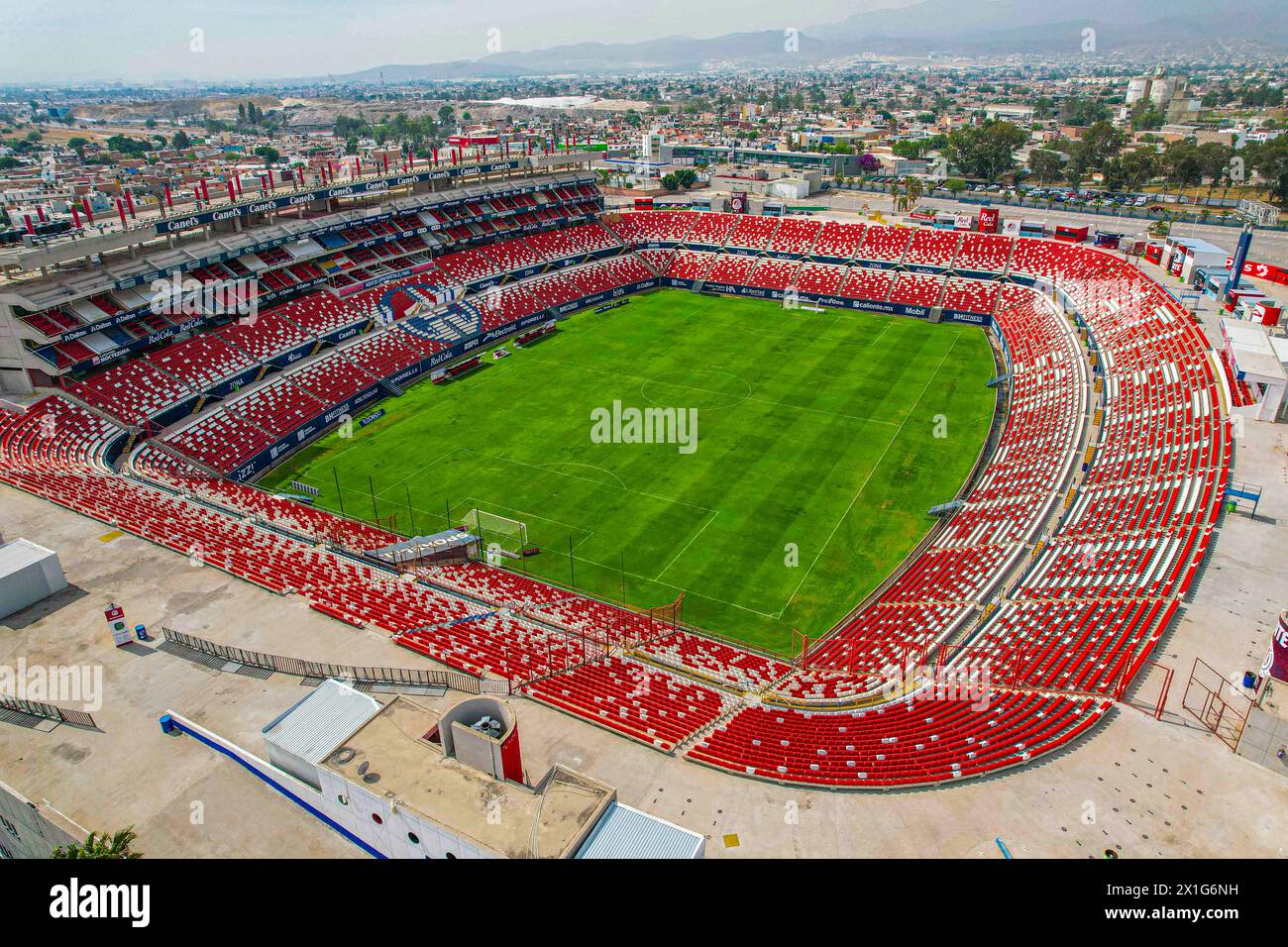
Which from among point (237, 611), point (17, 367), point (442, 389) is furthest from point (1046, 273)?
point (17, 367)

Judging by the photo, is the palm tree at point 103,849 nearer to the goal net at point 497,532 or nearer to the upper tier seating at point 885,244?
the goal net at point 497,532

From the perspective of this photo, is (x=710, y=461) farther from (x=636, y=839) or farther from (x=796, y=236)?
(x=796, y=236)

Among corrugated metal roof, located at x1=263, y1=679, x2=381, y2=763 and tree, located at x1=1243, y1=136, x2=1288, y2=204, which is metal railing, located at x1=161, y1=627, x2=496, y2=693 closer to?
corrugated metal roof, located at x1=263, y1=679, x2=381, y2=763

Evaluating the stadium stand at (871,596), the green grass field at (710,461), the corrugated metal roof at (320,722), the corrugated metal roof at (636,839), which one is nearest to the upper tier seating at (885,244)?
the green grass field at (710,461)

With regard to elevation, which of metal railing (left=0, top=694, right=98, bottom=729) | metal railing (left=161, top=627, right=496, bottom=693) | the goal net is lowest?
the goal net

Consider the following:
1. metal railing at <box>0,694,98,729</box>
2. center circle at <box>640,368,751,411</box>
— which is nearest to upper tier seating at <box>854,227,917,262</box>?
center circle at <box>640,368,751,411</box>

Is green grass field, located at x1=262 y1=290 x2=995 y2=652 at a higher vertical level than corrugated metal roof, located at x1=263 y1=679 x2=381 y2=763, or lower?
lower
